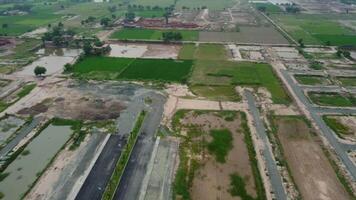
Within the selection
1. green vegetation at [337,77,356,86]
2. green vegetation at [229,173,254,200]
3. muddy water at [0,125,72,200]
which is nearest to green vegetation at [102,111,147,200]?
muddy water at [0,125,72,200]

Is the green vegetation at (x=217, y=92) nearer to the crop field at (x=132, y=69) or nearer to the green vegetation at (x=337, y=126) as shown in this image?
the crop field at (x=132, y=69)

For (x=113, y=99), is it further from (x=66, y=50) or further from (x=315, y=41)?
(x=315, y=41)

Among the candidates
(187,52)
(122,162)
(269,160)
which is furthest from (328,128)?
(187,52)

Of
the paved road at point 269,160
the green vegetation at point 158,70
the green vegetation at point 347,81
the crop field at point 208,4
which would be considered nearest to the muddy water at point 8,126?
the green vegetation at point 158,70

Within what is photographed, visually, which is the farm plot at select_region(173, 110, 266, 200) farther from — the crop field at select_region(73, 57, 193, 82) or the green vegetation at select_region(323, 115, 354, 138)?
the crop field at select_region(73, 57, 193, 82)

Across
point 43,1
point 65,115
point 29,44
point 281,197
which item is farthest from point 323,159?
point 43,1
